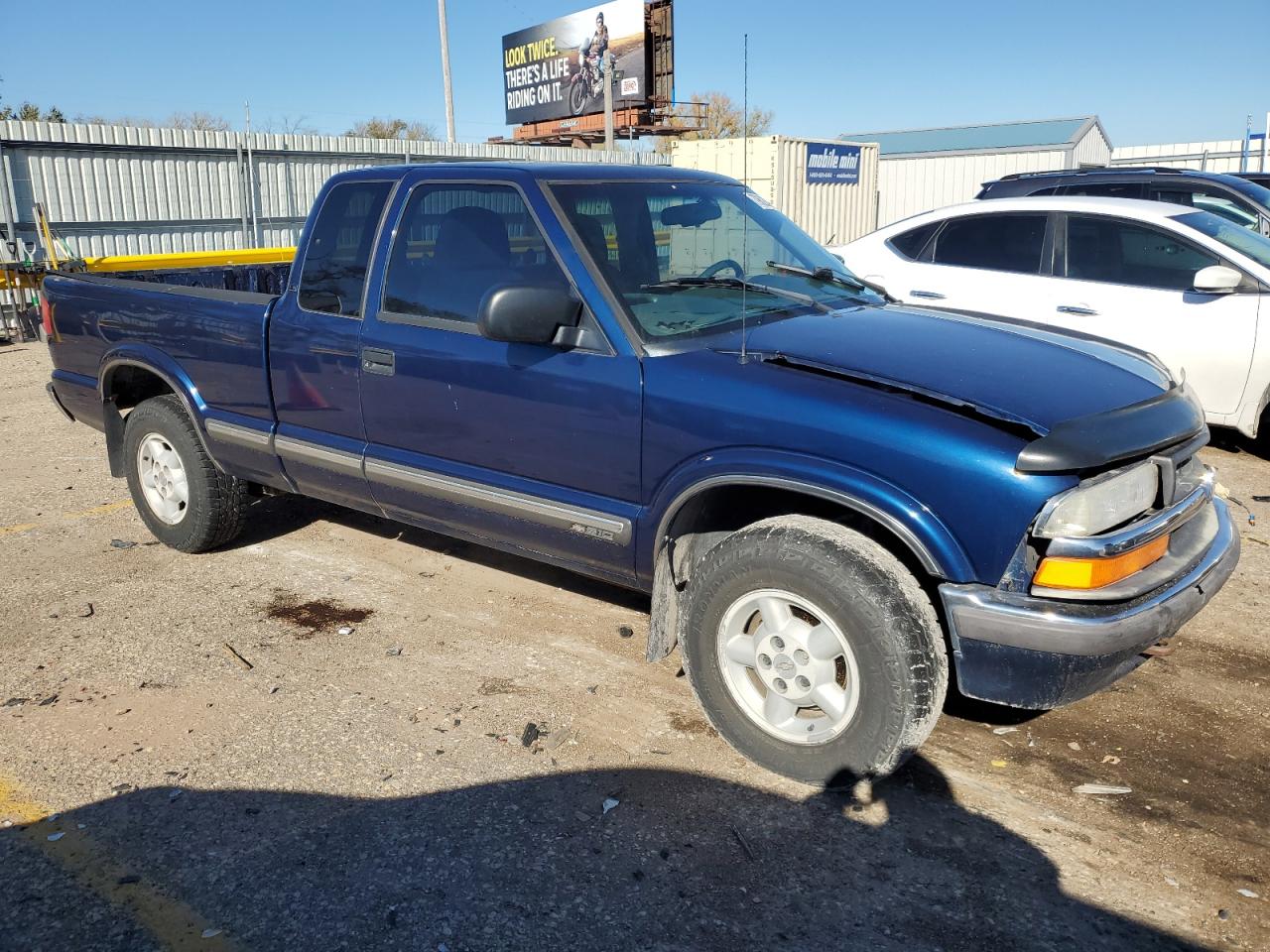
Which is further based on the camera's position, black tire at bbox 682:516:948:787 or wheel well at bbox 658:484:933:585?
wheel well at bbox 658:484:933:585

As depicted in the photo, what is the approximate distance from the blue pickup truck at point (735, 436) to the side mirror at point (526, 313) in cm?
1

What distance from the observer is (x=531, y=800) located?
323 centimetres

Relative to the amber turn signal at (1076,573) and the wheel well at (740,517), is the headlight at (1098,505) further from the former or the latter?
the wheel well at (740,517)

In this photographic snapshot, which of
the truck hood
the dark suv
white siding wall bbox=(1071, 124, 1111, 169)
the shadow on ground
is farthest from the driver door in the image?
white siding wall bbox=(1071, 124, 1111, 169)

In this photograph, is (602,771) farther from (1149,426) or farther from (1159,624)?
(1149,426)

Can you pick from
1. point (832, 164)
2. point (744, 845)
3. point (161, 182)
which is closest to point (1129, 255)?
point (744, 845)

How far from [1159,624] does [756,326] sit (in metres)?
1.63

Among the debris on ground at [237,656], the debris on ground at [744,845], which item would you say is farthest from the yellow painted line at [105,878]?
the debris on ground at [744,845]

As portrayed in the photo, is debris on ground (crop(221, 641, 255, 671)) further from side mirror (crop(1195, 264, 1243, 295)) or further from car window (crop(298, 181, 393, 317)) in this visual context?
side mirror (crop(1195, 264, 1243, 295))

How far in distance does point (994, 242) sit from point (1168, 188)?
282 cm

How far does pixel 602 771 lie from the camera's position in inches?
134

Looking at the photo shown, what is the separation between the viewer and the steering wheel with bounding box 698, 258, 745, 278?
4023 mm

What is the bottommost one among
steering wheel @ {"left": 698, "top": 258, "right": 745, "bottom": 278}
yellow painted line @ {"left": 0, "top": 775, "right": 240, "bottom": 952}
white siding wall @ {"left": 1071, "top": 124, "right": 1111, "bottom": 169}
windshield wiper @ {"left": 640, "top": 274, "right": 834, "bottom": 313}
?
yellow painted line @ {"left": 0, "top": 775, "right": 240, "bottom": 952}

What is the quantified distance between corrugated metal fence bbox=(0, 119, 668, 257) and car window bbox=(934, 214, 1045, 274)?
27.3 ft
